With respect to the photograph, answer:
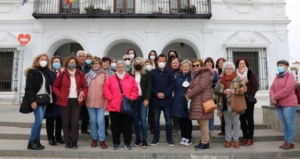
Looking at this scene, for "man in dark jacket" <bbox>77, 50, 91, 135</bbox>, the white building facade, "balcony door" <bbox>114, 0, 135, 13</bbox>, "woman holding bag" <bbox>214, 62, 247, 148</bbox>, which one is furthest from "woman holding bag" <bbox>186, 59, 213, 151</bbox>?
"balcony door" <bbox>114, 0, 135, 13</bbox>

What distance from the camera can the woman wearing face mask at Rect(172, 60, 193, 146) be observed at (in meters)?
4.81

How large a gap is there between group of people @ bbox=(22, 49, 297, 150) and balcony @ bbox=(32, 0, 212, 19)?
720 centimetres

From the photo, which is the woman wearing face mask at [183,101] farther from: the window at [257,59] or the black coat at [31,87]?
the window at [257,59]

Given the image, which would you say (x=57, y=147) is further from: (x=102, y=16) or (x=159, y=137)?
(x=102, y=16)

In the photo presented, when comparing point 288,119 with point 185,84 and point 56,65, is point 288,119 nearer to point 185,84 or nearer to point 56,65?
point 185,84

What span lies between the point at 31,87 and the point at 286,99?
5489 millimetres

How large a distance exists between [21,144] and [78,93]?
2.01 metres

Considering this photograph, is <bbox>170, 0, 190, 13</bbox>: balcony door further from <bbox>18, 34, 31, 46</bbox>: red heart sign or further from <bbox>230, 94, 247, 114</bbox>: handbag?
<bbox>230, 94, 247, 114</bbox>: handbag

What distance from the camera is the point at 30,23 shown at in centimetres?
1225

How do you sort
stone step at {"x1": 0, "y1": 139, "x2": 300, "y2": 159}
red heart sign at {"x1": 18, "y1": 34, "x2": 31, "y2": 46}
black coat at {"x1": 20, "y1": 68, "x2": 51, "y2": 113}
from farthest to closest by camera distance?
red heart sign at {"x1": 18, "y1": 34, "x2": 31, "y2": 46}, stone step at {"x1": 0, "y1": 139, "x2": 300, "y2": 159}, black coat at {"x1": 20, "y1": 68, "x2": 51, "y2": 113}

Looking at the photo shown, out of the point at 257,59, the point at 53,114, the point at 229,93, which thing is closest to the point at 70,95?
the point at 53,114

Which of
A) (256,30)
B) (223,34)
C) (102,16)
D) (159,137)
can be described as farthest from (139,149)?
(256,30)

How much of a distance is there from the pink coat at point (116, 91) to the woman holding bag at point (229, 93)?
1.91 m

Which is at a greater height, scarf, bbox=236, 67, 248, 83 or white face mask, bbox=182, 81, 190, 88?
scarf, bbox=236, 67, 248, 83
